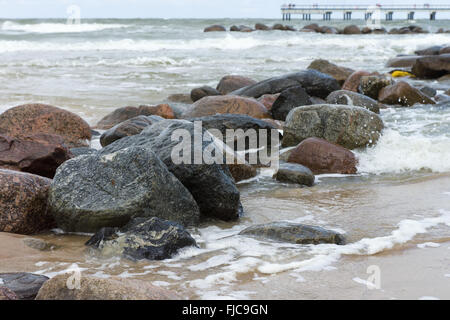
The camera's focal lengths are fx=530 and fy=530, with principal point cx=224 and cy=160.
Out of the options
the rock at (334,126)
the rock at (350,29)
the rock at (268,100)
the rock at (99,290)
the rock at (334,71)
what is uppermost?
the rock at (350,29)

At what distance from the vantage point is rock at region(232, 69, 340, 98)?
31.3 feet

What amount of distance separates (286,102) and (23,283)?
19.5 ft

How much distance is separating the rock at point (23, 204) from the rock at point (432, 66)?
11688mm

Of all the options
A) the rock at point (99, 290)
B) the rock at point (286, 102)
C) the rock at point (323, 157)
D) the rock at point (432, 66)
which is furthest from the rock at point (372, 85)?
the rock at point (99, 290)

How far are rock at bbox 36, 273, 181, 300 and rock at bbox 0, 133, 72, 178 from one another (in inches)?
96.4

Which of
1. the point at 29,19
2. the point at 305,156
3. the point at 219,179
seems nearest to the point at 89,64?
the point at 305,156

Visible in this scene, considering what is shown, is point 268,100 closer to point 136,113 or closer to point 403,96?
point 136,113

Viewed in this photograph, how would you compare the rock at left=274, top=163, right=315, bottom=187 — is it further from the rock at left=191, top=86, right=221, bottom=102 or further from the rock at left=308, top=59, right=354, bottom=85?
the rock at left=308, top=59, right=354, bottom=85

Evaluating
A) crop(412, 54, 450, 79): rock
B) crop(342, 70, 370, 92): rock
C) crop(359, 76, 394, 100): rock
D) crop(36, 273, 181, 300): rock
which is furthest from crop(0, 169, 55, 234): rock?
crop(412, 54, 450, 79): rock

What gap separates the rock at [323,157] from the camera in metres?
5.69

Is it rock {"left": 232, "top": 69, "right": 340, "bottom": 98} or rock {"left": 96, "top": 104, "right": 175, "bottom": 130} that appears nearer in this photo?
rock {"left": 96, "top": 104, "right": 175, "bottom": 130}

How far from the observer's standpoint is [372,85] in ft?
33.0

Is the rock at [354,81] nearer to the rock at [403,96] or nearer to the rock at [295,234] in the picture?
the rock at [403,96]

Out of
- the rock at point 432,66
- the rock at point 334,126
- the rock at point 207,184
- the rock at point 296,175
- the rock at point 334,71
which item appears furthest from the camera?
the rock at point 432,66
